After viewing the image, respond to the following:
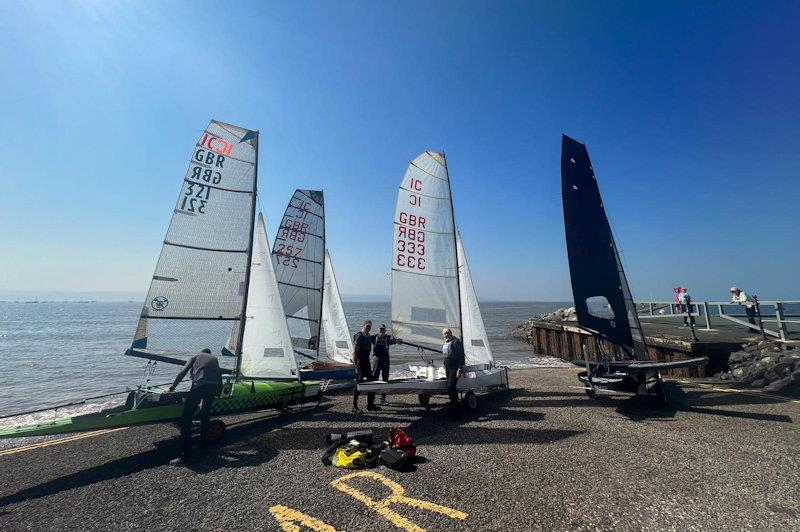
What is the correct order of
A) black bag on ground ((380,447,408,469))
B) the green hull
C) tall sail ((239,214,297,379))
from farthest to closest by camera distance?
tall sail ((239,214,297,379)) < the green hull < black bag on ground ((380,447,408,469))

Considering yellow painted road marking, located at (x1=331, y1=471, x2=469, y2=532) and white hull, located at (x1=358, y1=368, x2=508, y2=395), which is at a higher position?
white hull, located at (x1=358, y1=368, x2=508, y2=395)

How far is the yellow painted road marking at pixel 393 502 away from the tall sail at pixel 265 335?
4.39 m

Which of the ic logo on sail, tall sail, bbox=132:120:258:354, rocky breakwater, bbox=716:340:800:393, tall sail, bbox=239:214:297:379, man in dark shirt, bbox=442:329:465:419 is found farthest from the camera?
rocky breakwater, bbox=716:340:800:393

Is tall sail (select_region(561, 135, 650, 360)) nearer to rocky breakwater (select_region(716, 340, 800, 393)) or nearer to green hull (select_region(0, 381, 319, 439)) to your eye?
rocky breakwater (select_region(716, 340, 800, 393))

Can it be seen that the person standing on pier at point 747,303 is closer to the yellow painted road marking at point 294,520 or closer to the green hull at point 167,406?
the green hull at point 167,406

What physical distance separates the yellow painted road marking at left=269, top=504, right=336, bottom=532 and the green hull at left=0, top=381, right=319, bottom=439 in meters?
4.06

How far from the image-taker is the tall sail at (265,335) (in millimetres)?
8836

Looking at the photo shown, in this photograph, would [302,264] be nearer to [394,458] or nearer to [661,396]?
[394,458]

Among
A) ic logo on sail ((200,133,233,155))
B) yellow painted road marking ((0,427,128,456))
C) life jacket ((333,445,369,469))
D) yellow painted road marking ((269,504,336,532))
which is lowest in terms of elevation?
yellow painted road marking ((0,427,128,456))

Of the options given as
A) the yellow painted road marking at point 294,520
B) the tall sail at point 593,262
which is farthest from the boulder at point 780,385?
the yellow painted road marking at point 294,520

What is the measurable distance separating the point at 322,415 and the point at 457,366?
148 inches

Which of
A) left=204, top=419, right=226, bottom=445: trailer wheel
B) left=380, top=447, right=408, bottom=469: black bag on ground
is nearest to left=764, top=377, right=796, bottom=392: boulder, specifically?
left=380, top=447, right=408, bottom=469: black bag on ground

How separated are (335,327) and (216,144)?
782cm

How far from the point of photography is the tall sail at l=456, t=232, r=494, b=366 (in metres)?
10.8
